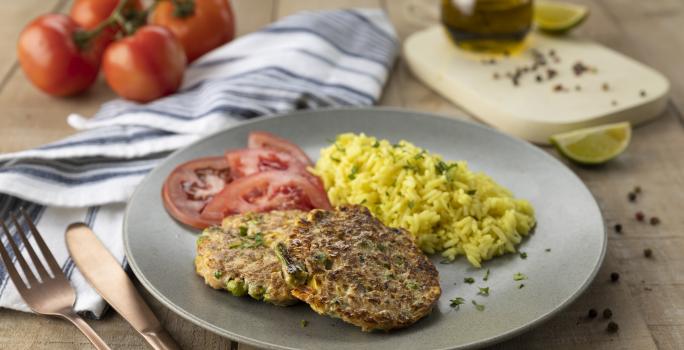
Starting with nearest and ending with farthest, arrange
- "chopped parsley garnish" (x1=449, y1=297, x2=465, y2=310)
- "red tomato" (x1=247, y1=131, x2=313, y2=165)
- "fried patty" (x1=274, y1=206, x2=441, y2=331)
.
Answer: "fried patty" (x1=274, y1=206, x2=441, y2=331) < "chopped parsley garnish" (x1=449, y1=297, x2=465, y2=310) < "red tomato" (x1=247, y1=131, x2=313, y2=165)

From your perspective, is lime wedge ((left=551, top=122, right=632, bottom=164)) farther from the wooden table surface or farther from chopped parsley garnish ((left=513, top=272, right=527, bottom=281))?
chopped parsley garnish ((left=513, top=272, right=527, bottom=281))

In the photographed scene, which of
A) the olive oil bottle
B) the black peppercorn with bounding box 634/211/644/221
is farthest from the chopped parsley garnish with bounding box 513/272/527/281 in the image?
the olive oil bottle

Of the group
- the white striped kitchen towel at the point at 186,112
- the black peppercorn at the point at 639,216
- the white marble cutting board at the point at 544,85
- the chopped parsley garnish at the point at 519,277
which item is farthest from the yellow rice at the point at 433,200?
the white marble cutting board at the point at 544,85

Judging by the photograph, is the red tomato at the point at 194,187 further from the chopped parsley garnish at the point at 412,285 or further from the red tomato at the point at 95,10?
the red tomato at the point at 95,10

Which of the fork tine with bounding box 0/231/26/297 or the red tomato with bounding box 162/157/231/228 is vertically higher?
the fork tine with bounding box 0/231/26/297

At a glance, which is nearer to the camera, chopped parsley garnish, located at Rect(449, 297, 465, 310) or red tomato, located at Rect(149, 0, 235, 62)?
chopped parsley garnish, located at Rect(449, 297, 465, 310)

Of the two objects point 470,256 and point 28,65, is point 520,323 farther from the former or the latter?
point 28,65
